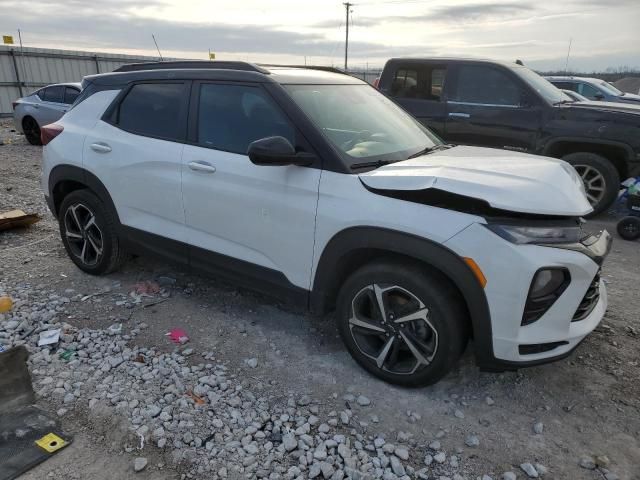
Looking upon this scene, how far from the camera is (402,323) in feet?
9.22

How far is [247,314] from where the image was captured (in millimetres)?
3885

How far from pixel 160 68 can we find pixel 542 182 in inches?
118

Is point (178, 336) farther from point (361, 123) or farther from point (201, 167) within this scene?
point (361, 123)

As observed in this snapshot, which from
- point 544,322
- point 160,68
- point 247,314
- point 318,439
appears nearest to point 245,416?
point 318,439

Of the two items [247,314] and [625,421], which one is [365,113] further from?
[625,421]

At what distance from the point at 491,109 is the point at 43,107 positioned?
10.6 meters

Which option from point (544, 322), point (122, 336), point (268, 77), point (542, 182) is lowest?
point (122, 336)

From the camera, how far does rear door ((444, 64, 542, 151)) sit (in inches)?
263

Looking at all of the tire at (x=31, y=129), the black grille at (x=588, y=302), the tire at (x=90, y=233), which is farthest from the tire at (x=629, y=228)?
the tire at (x=31, y=129)

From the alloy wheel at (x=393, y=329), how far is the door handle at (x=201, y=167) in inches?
52.7

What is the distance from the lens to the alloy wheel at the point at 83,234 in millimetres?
4355

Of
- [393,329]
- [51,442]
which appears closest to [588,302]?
[393,329]

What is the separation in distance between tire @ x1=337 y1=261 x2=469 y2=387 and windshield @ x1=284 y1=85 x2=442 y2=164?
30.0 inches

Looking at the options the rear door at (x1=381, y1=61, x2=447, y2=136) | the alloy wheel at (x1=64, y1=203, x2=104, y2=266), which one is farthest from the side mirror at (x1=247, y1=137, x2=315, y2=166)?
the rear door at (x1=381, y1=61, x2=447, y2=136)
